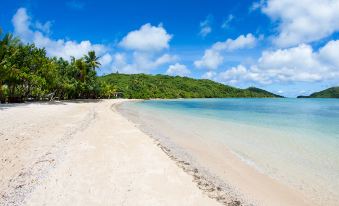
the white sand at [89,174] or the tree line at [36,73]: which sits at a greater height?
the tree line at [36,73]

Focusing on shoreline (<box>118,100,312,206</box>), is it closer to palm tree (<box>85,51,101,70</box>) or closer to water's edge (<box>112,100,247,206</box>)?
water's edge (<box>112,100,247,206</box>)

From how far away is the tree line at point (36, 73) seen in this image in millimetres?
28183

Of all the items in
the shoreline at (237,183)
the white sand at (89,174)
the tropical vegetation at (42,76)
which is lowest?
the shoreline at (237,183)

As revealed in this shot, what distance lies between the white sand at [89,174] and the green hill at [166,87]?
69.6 m

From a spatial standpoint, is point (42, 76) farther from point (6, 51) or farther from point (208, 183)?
point (208, 183)

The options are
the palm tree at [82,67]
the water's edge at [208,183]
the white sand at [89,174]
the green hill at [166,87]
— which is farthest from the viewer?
the green hill at [166,87]

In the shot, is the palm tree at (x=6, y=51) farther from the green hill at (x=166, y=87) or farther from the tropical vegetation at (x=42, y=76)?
the green hill at (x=166, y=87)

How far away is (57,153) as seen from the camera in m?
8.70

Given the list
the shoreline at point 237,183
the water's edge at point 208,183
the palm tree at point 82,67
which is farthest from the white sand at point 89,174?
the palm tree at point 82,67

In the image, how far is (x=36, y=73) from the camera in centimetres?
3350

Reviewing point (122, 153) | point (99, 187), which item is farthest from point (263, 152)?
point (99, 187)

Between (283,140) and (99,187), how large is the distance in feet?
34.3

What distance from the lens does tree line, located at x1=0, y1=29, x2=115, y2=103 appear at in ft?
92.5

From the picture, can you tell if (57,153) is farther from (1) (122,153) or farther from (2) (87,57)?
(2) (87,57)
